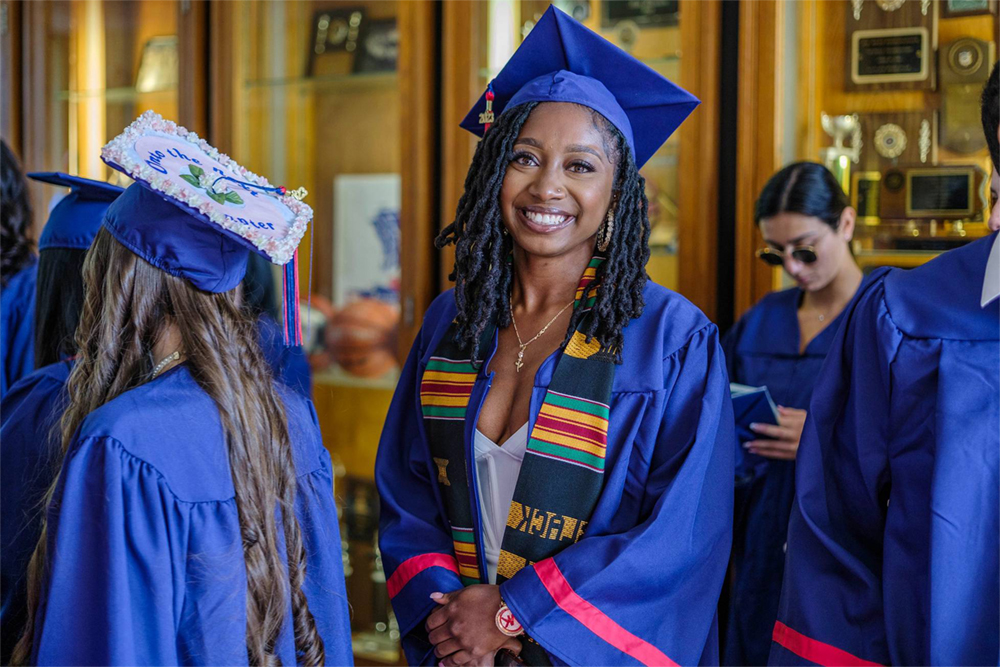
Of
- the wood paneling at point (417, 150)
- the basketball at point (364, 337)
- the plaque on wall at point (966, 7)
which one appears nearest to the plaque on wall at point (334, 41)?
the wood paneling at point (417, 150)

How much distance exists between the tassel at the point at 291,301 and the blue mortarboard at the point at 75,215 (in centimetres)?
54

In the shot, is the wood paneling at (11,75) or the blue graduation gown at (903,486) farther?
the wood paneling at (11,75)

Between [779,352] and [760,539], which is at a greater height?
[779,352]

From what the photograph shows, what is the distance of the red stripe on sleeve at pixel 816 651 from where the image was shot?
1.33 m

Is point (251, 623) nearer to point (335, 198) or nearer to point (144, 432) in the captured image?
point (144, 432)

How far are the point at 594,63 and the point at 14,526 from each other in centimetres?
128

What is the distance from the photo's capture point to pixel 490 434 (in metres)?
1.65

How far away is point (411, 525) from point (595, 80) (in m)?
0.90

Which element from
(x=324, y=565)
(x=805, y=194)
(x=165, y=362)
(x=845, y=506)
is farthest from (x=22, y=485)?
(x=805, y=194)

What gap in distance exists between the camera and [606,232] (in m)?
1.71

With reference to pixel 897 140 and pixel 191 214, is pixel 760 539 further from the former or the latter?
pixel 191 214

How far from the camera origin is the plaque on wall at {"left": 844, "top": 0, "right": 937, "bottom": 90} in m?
2.34

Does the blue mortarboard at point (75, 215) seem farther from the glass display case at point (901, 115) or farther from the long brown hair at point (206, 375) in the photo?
the glass display case at point (901, 115)

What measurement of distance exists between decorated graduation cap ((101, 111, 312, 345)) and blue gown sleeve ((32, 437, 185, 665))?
0.31 meters
